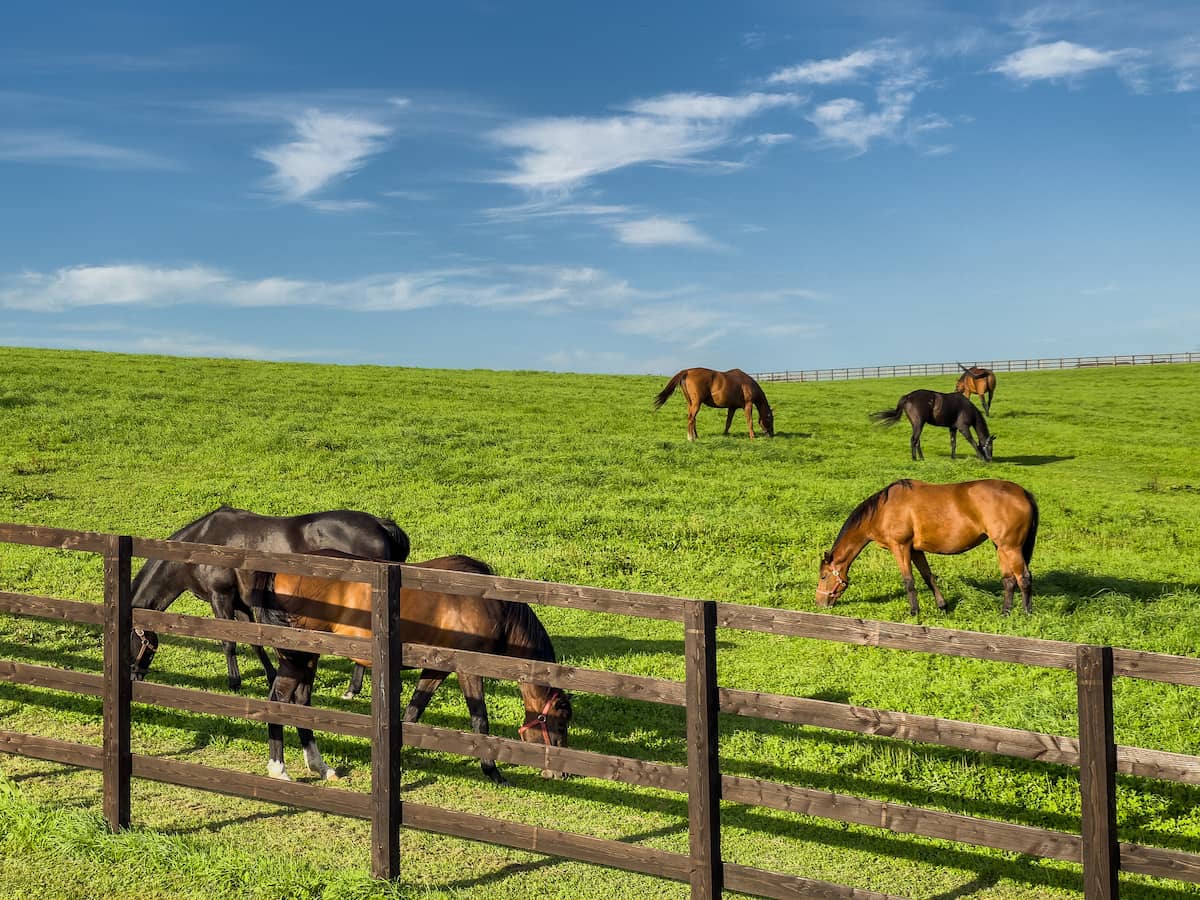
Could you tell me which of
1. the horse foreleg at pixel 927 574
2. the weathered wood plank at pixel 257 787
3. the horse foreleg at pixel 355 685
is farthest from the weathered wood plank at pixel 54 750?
the horse foreleg at pixel 927 574

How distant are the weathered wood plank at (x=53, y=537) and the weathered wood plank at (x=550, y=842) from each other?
109 inches

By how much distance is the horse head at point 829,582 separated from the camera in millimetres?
14664

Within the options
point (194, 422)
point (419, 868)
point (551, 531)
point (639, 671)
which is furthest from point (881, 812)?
point (194, 422)

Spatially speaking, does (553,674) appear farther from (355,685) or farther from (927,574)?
(927,574)

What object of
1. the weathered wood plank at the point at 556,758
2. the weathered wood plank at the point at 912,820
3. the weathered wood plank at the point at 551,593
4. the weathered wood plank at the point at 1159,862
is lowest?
the weathered wood plank at the point at 1159,862

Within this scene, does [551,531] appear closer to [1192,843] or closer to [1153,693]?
[1153,693]

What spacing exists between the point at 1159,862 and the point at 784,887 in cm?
172

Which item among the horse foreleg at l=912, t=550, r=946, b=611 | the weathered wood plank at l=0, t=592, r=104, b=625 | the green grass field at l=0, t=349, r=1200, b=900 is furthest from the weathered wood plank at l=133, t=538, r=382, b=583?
the horse foreleg at l=912, t=550, r=946, b=611

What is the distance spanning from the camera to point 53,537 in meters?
7.12

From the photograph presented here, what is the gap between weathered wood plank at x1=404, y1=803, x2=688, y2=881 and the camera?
5.39 m

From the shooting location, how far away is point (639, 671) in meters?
11.4

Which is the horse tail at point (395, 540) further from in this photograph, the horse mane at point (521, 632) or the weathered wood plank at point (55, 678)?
the weathered wood plank at point (55, 678)

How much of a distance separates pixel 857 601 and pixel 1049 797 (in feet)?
25.5

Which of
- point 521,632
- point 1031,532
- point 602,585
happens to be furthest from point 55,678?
point 1031,532
